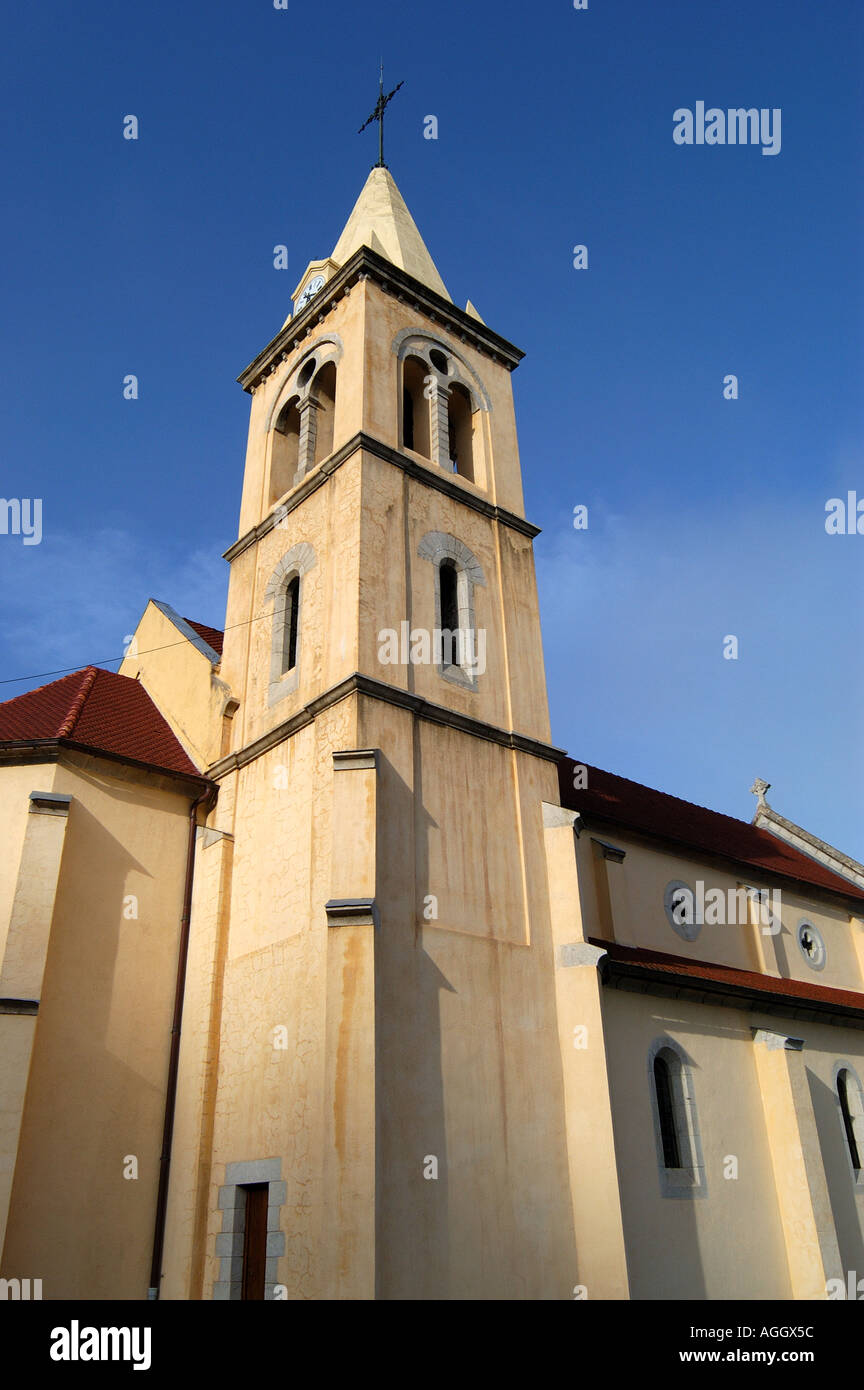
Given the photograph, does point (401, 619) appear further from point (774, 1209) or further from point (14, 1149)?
point (774, 1209)

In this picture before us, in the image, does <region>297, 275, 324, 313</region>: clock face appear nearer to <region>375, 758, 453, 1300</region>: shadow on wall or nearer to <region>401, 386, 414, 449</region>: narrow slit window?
<region>401, 386, 414, 449</region>: narrow slit window

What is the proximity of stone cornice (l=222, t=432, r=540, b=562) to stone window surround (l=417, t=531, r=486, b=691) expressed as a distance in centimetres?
110

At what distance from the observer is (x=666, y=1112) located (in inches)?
650

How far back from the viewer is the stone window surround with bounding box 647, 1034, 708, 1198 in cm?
1566

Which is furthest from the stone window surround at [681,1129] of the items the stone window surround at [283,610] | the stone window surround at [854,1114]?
the stone window surround at [283,610]

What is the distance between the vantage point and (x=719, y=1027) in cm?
1797

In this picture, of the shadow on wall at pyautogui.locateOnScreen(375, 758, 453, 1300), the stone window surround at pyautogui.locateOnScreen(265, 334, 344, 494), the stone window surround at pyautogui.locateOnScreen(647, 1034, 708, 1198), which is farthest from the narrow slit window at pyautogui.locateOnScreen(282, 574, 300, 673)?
the stone window surround at pyautogui.locateOnScreen(647, 1034, 708, 1198)

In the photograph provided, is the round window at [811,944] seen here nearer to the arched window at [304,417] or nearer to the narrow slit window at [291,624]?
the narrow slit window at [291,624]

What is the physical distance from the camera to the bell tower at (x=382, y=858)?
12.6 m

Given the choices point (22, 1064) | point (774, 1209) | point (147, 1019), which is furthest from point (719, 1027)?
point (22, 1064)

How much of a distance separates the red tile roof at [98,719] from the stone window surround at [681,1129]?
9317mm

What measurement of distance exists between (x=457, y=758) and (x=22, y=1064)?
7.56 metres

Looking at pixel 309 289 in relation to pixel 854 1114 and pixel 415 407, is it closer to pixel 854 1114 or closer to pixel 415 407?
pixel 415 407

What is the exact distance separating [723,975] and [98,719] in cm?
1275
